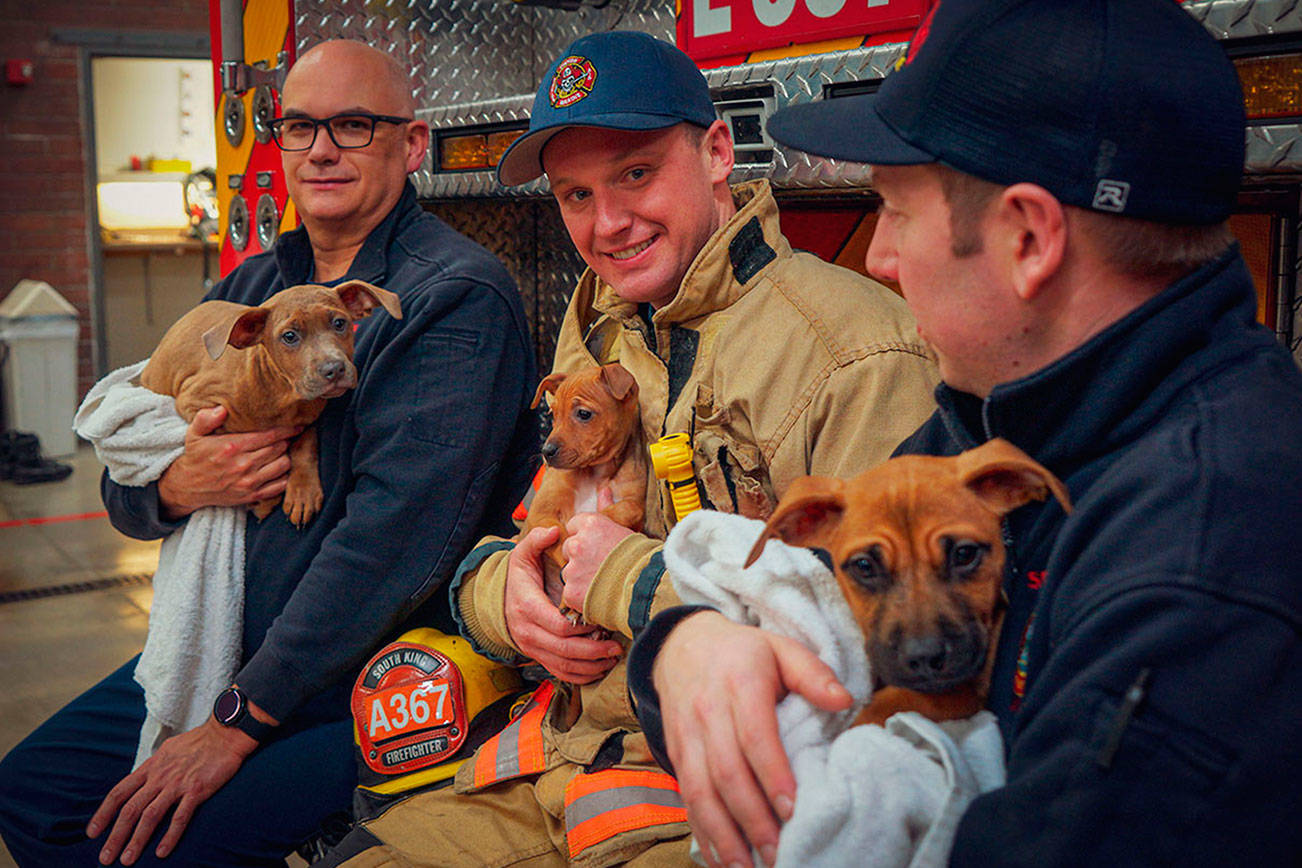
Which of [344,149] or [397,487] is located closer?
[397,487]

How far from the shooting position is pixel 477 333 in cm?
200

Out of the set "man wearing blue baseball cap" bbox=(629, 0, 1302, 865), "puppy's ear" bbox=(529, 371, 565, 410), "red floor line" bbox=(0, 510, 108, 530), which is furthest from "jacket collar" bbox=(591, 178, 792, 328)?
"red floor line" bbox=(0, 510, 108, 530)

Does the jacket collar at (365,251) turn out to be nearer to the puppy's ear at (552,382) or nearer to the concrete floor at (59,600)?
the puppy's ear at (552,382)

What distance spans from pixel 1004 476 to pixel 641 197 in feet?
2.77

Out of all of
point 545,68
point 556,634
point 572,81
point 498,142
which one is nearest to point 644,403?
point 556,634

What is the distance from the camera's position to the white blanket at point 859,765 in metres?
0.80

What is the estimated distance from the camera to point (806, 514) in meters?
0.99

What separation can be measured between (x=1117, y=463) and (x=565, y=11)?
2.54 m

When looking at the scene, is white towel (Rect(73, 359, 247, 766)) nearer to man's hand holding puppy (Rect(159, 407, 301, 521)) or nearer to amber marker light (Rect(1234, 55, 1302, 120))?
man's hand holding puppy (Rect(159, 407, 301, 521))

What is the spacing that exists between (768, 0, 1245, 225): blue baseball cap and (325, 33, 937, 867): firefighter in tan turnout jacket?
55cm

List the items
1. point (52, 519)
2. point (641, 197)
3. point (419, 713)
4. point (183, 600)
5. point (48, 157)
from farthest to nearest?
1. point (48, 157)
2. point (52, 519)
3. point (183, 600)
4. point (419, 713)
5. point (641, 197)

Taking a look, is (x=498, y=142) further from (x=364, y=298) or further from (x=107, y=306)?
(x=107, y=306)

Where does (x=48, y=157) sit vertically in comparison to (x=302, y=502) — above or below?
above

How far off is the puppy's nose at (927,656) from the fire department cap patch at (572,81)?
96 centimetres
